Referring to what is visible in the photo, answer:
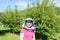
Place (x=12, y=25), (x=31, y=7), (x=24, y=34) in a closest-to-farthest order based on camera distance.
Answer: (x=24, y=34) < (x=31, y=7) < (x=12, y=25)

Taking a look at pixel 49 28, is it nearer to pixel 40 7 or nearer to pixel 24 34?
pixel 40 7

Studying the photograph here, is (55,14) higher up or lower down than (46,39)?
higher up

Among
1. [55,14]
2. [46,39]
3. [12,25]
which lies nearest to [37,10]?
[55,14]

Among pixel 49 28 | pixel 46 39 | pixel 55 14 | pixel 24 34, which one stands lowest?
pixel 46 39

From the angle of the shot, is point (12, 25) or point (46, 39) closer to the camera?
point (46, 39)

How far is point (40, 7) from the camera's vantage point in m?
31.0

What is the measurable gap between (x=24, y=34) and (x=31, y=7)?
25157 mm

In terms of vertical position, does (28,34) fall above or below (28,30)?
below

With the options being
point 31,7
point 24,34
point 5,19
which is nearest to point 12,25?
point 5,19

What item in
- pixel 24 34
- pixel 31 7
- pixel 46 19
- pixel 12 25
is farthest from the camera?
pixel 12 25

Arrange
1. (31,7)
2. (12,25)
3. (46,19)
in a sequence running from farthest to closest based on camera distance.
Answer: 1. (12,25)
2. (31,7)
3. (46,19)

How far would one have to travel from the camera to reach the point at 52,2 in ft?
103

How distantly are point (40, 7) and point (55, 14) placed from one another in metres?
2.31

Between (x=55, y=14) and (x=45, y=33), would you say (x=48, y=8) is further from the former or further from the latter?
(x=45, y=33)
